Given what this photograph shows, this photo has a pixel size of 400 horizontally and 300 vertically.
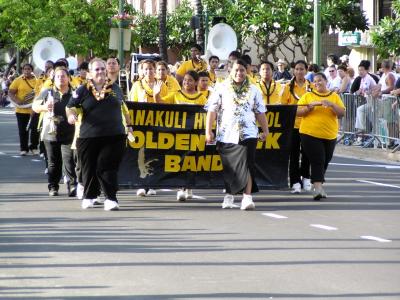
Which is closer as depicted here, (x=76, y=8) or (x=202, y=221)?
(x=202, y=221)

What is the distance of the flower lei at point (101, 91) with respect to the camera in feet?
49.1

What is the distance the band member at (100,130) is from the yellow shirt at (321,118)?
2.74m

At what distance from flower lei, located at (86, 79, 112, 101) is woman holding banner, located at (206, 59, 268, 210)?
126cm

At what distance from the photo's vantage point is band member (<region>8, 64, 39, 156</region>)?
24.7 m

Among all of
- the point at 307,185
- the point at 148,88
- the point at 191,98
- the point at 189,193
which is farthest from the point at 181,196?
the point at 307,185

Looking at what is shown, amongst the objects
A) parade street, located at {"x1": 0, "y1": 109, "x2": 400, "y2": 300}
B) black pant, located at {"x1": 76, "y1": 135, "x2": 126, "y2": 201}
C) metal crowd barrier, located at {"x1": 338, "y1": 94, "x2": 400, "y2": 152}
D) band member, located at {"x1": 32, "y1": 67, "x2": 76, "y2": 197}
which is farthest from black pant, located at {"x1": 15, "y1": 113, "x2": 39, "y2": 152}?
black pant, located at {"x1": 76, "y1": 135, "x2": 126, "y2": 201}

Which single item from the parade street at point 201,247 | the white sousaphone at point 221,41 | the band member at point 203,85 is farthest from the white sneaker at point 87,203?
the white sousaphone at point 221,41

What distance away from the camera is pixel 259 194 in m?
17.1

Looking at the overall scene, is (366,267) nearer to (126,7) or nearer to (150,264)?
(150,264)

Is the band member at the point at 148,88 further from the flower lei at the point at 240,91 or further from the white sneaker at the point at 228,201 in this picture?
the white sneaker at the point at 228,201

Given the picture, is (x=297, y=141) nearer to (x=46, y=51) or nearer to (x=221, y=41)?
(x=221, y=41)

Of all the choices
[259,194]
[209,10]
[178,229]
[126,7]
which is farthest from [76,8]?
[178,229]

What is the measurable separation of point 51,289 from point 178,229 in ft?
12.3

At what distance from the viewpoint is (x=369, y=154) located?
24.6 metres
